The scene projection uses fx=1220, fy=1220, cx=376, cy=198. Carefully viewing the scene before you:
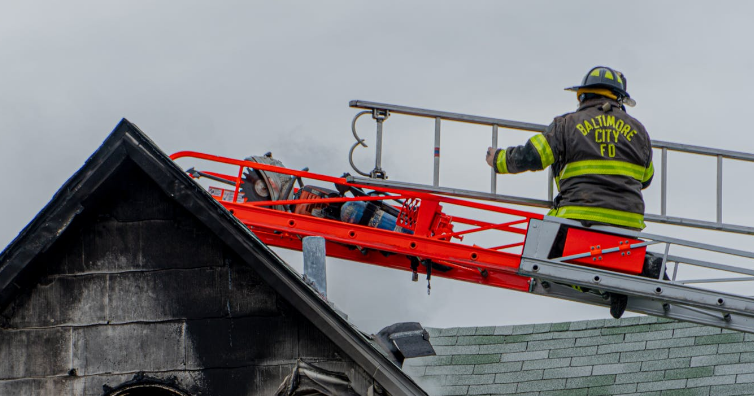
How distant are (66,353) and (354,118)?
154 inches

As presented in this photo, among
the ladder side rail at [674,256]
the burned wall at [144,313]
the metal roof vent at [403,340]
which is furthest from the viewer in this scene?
the ladder side rail at [674,256]

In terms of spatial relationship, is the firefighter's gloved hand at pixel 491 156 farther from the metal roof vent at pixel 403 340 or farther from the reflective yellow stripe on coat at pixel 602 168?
the metal roof vent at pixel 403 340

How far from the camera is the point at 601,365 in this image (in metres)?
12.8

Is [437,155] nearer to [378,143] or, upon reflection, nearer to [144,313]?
[378,143]

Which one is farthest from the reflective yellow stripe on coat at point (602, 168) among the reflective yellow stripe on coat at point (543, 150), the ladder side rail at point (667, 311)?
the ladder side rail at point (667, 311)

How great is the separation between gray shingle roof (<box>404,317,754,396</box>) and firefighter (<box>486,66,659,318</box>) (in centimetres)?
230

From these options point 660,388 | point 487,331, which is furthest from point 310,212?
point 660,388

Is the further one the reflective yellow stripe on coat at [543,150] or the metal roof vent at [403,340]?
the reflective yellow stripe on coat at [543,150]

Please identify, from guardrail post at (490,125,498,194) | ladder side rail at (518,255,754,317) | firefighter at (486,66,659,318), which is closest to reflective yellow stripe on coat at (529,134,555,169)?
firefighter at (486,66,659,318)

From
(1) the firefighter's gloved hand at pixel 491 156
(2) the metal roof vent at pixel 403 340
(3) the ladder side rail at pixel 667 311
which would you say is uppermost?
(1) the firefighter's gloved hand at pixel 491 156

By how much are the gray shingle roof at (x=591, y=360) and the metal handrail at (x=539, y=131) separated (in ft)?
6.12

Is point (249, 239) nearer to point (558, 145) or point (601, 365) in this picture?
point (558, 145)

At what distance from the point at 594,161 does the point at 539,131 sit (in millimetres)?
690

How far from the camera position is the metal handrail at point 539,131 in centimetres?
1096
